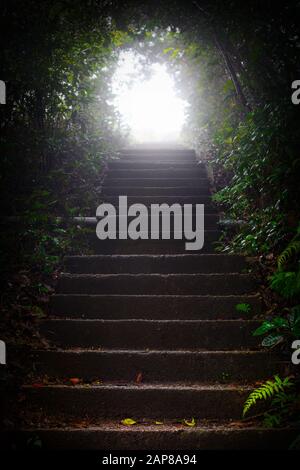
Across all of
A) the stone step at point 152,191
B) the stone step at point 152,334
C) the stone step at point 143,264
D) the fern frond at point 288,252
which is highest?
the stone step at point 152,191

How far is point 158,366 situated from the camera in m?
3.26

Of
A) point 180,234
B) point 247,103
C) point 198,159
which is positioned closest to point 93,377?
point 180,234

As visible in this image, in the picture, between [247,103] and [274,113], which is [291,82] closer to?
[274,113]

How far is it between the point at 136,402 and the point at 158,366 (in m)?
0.40

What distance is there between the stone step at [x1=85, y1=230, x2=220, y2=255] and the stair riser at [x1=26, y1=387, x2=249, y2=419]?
2.27 metres

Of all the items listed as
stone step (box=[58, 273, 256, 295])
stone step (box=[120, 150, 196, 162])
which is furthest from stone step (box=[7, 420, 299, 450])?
stone step (box=[120, 150, 196, 162])

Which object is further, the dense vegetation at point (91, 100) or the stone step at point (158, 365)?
the dense vegetation at point (91, 100)

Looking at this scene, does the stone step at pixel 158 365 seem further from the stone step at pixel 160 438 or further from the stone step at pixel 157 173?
the stone step at pixel 157 173

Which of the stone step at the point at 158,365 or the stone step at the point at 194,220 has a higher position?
the stone step at the point at 194,220

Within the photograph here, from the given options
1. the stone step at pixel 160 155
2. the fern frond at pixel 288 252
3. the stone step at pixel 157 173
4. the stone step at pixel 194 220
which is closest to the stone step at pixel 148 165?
the stone step at pixel 157 173

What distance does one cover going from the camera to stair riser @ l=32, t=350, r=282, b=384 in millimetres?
3172

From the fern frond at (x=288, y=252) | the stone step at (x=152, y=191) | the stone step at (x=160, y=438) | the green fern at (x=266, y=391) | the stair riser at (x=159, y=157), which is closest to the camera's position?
the stone step at (x=160, y=438)

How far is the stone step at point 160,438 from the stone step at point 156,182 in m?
4.69

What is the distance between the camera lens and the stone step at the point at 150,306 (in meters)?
3.79
